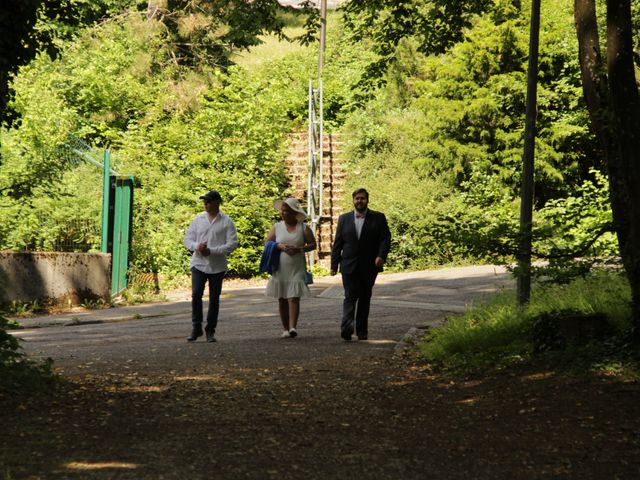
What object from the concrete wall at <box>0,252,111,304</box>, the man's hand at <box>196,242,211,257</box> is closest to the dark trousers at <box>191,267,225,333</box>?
the man's hand at <box>196,242,211,257</box>

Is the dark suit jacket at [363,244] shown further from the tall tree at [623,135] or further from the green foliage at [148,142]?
the tall tree at [623,135]

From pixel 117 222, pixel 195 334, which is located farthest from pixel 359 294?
pixel 117 222

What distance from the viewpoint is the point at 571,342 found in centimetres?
902

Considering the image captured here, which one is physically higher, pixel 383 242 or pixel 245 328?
pixel 383 242

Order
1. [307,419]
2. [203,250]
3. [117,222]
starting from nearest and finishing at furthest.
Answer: [307,419]
[203,250]
[117,222]

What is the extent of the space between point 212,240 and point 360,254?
1.75 meters

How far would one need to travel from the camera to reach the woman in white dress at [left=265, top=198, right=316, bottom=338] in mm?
12812

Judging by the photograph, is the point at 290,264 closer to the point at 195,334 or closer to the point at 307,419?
the point at 195,334

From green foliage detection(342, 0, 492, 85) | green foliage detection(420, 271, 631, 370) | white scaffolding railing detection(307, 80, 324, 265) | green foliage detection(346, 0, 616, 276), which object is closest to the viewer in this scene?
green foliage detection(420, 271, 631, 370)

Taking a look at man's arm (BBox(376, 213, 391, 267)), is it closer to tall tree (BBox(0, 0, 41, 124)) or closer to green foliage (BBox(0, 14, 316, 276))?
green foliage (BBox(0, 14, 316, 276))

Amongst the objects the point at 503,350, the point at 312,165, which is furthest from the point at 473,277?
the point at 503,350

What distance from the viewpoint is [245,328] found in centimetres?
1466

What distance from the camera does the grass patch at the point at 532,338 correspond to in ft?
27.9

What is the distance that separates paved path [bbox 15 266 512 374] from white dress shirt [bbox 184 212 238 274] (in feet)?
3.03
